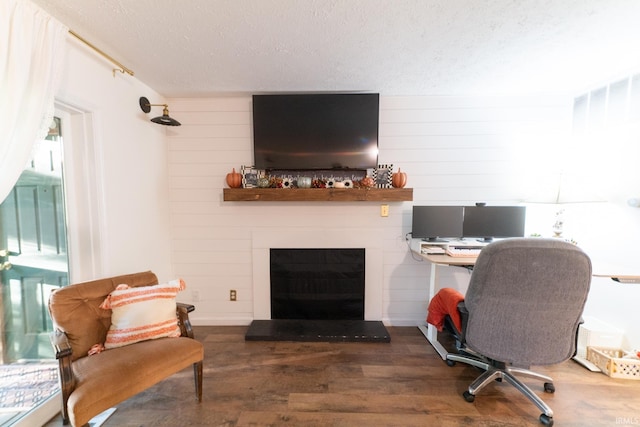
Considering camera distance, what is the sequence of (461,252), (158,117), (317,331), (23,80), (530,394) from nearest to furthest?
(23,80), (530,394), (158,117), (461,252), (317,331)

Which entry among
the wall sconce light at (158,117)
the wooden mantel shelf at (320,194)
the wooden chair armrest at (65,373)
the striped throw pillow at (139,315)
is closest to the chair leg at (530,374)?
the wooden mantel shelf at (320,194)

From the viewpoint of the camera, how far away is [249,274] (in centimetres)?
263

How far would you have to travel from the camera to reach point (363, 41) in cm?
162

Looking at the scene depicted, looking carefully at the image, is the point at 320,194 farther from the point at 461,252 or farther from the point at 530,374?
the point at 530,374

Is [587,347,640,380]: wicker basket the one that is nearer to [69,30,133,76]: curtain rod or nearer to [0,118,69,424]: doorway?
[0,118,69,424]: doorway

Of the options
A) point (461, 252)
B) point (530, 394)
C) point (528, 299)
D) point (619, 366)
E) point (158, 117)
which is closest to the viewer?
point (528, 299)

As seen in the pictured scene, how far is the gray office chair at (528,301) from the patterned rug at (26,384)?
9.07ft

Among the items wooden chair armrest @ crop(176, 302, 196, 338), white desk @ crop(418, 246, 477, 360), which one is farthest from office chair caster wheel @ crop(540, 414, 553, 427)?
wooden chair armrest @ crop(176, 302, 196, 338)

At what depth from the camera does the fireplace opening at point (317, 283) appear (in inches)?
102

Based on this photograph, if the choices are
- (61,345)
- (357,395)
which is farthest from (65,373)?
(357,395)

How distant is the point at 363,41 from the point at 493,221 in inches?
80.5

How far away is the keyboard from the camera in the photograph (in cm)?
214

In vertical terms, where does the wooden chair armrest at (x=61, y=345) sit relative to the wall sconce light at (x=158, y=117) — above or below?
below

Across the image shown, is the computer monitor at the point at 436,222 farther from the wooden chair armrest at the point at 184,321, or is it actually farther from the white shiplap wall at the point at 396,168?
the wooden chair armrest at the point at 184,321
